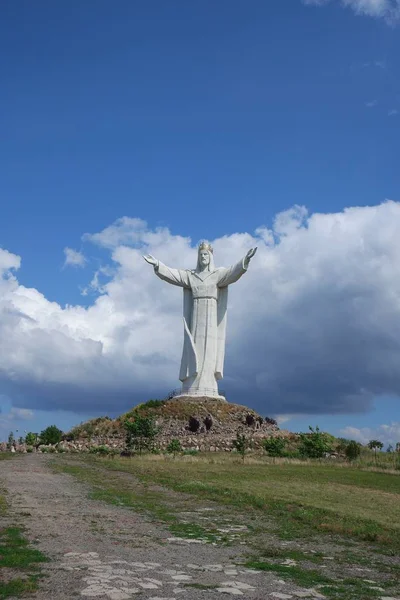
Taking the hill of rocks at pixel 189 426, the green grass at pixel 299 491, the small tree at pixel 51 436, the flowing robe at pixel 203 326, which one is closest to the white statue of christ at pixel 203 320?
the flowing robe at pixel 203 326

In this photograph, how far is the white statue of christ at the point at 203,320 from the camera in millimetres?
53688

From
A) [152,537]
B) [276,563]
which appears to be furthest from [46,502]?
[276,563]

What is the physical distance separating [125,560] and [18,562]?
142 centimetres

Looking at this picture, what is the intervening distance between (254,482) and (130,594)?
53.1 ft

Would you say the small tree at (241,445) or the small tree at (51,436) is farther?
the small tree at (51,436)

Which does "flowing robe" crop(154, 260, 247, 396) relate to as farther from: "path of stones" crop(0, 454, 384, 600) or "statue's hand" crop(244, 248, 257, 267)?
"path of stones" crop(0, 454, 384, 600)

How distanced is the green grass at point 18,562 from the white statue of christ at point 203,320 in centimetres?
4307

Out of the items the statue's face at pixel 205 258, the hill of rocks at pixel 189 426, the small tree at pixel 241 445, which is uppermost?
the statue's face at pixel 205 258

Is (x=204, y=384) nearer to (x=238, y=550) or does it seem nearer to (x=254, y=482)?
(x=254, y=482)

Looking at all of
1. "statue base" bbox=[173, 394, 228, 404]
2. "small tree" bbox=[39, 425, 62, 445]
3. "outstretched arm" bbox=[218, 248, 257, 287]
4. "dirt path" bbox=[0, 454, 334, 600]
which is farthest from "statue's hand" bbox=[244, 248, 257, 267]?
"dirt path" bbox=[0, 454, 334, 600]

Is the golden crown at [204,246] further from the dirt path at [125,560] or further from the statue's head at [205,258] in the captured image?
the dirt path at [125,560]

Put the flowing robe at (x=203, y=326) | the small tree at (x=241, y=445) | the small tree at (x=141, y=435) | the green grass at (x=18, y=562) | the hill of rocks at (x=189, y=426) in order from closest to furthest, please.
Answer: the green grass at (x=18, y=562) < the small tree at (x=241, y=445) < the small tree at (x=141, y=435) < the hill of rocks at (x=189, y=426) < the flowing robe at (x=203, y=326)

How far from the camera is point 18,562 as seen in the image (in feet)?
27.2

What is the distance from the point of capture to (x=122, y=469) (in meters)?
26.3
